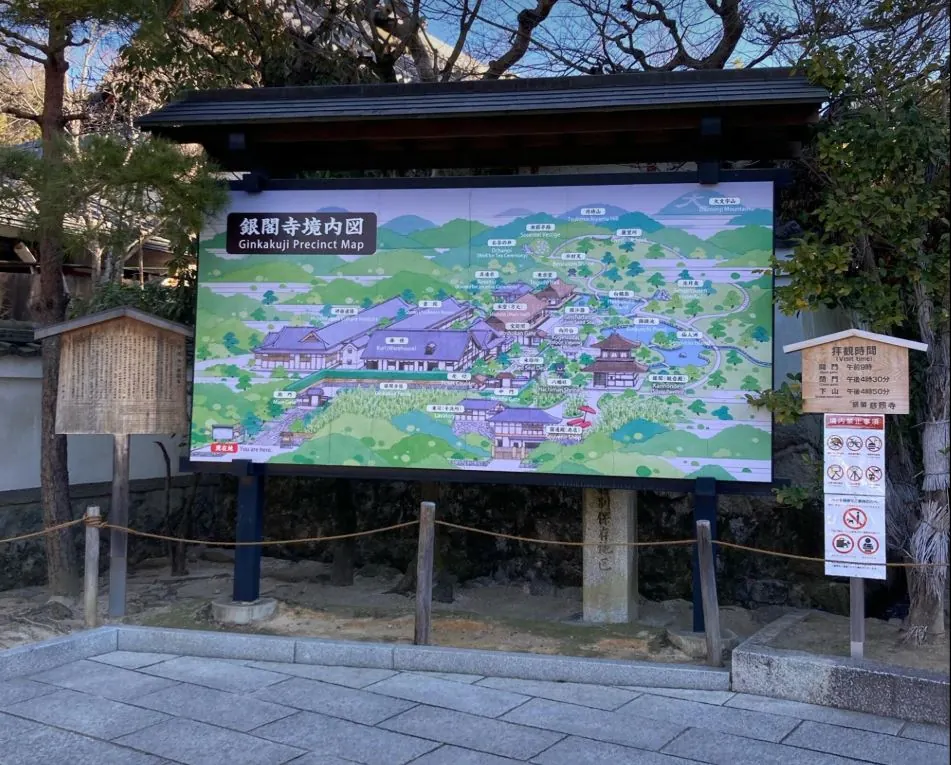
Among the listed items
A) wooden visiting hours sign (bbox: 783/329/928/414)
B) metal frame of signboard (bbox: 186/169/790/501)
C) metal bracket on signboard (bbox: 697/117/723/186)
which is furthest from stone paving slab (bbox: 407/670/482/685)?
metal bracket on signboard (bbox: 697/117/723/186)

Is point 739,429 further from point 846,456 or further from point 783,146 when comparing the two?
point 783,146

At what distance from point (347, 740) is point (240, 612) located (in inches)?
110

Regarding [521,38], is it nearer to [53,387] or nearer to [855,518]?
[53,387]

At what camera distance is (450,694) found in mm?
6020

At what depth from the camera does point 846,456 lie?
6258 mm

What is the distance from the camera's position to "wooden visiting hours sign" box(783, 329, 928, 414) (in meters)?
6.17

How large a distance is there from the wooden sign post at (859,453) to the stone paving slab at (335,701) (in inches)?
126

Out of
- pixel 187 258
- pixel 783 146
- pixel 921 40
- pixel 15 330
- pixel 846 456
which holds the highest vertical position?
pixel 921 40

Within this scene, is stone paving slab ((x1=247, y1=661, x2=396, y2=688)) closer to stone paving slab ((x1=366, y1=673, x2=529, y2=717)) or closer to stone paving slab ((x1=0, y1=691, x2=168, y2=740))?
stone paving slab ((x1=366, y1=673, x2=529, y2=717))

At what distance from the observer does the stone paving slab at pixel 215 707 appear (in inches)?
214

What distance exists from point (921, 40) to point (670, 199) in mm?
3885

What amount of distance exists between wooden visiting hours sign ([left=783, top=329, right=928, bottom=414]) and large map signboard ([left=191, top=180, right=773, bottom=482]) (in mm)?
528

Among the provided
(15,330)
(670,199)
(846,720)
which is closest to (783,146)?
(670,199)

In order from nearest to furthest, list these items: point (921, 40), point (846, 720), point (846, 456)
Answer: point (846, 720)
point (846, 456)
point (921, 40)
